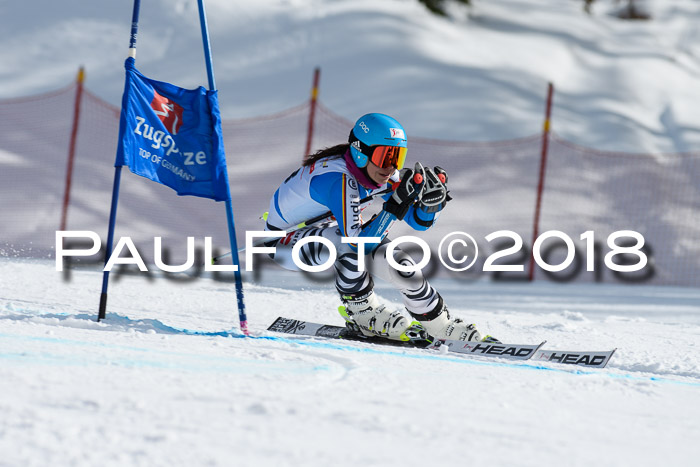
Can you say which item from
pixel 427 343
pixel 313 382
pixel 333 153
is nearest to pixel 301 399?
pixel 313 382

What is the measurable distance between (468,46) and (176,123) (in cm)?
1754

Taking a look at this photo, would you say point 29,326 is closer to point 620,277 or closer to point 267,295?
point 267,295

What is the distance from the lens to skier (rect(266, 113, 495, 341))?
167 inches

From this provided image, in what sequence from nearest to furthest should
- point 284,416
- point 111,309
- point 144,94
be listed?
point 284,416 < point 144,94 < point 111,309

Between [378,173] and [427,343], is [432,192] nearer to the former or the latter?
[378,173]

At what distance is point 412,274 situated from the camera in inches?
169

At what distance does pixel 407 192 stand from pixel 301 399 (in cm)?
181

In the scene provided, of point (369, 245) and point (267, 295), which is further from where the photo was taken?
point (267, 295)

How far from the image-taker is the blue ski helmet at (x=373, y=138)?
167 inches

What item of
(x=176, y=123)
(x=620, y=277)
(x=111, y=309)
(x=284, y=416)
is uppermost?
(x=176, y=123)

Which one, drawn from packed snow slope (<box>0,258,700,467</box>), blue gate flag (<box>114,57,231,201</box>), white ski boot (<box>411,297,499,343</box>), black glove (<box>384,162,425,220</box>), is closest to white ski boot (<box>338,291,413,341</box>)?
white ski boot (<box>411,297,499,343</box>)

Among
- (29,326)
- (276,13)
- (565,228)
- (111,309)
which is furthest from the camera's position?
(276,13)

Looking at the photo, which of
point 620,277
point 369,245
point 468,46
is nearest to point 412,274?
point 369,245

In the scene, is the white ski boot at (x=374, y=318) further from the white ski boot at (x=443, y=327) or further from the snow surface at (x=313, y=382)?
the snow surface at (x=313, y=382)
